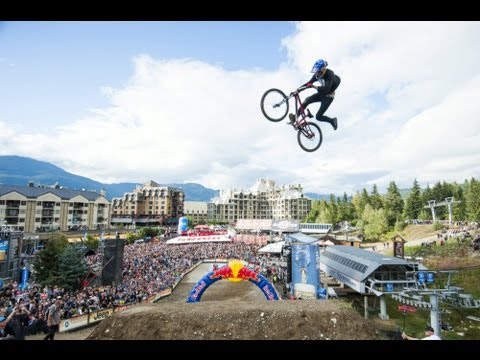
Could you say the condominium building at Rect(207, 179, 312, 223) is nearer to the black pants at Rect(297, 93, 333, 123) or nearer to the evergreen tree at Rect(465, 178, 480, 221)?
the evergreen tree at Rect(465, 178, 480, 221)

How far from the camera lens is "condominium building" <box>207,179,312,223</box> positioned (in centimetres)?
5712

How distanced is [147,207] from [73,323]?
37.6 meters

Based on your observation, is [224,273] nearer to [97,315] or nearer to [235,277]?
[235,277]

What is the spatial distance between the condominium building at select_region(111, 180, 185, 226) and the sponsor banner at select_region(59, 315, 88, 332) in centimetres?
3341

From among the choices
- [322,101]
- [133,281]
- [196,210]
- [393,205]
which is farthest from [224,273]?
[196,210]

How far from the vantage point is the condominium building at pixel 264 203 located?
187 ft

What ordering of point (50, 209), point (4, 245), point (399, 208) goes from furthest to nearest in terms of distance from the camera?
point (399, 208)
point (50, 209)
point (4, 245)

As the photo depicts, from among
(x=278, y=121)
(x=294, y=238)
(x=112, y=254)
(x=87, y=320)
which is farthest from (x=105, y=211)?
(x=278, y=121)

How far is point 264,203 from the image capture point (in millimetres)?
61719

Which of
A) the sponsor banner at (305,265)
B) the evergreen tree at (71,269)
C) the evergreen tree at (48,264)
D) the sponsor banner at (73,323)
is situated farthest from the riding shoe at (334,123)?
the evergreen tree at (48,264)

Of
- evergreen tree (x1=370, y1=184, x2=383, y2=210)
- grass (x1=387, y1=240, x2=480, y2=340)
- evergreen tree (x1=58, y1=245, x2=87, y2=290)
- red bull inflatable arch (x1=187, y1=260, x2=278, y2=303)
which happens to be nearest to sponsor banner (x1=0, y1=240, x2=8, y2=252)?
evergreen tree (x1=58, y1=245, x2=87, y2=290)

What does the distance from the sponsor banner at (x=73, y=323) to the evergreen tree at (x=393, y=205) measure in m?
42.4
